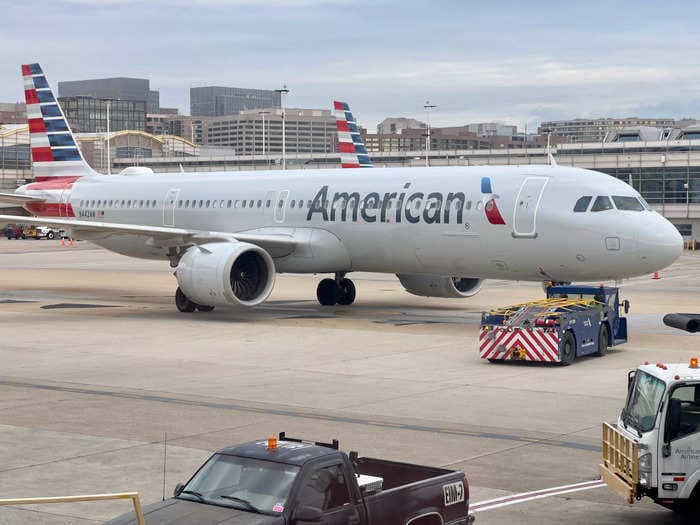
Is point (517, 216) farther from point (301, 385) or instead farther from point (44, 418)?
point (44, 418)

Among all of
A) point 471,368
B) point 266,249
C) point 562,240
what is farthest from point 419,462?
point 266,249

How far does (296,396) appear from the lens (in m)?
Result: 21.1

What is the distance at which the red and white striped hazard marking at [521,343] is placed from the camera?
24.8 m

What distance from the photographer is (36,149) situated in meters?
46.1

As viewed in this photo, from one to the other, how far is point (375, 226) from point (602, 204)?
23.5 ft

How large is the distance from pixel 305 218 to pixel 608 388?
643 inches

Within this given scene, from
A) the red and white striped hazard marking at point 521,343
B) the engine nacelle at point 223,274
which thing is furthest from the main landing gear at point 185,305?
the red and white striped hazard marking at point 521,343

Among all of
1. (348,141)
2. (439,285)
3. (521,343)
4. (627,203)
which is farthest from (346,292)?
(348,141)

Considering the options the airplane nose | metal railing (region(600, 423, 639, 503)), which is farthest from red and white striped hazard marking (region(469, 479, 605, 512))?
the airplane nose

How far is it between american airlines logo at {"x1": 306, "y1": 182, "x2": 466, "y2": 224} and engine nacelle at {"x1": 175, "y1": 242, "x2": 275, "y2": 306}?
269cm

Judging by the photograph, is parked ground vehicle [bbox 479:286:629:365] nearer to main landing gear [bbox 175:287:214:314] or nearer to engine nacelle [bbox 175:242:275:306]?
engine nacelle [bbox 175:242:275:306]

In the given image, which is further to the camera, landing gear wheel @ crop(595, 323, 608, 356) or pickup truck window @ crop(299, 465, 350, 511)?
landing gear wheel @ crop(595, 323, 608, 356)

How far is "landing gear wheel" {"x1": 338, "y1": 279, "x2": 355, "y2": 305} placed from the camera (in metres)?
39.0

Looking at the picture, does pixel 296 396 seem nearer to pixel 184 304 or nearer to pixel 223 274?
pixel 223 274
